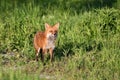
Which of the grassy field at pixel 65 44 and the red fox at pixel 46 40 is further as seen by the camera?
the red fox at pixel 46 40

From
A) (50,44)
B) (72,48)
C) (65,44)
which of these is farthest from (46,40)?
(65,44)

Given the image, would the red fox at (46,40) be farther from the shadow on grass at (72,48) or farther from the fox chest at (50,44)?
the shadow on grass at (72,48)

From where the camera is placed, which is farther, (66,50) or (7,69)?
(66,50)

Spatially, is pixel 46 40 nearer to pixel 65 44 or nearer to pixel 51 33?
pixel 51 33

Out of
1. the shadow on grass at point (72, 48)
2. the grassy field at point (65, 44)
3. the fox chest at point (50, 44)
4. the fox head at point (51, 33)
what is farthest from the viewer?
the shadow on grass at point (72, 48)

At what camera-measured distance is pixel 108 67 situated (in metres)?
10.6

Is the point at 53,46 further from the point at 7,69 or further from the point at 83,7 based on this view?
the point at 83,7

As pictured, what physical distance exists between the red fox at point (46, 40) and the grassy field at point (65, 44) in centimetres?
26

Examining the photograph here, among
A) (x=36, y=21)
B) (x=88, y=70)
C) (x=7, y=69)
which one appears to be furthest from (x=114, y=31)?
(x=7, y=69)

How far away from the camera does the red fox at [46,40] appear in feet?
35.5

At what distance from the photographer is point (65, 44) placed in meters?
12.1

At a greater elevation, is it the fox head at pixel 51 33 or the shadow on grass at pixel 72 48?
the fox head at pixel 51 33

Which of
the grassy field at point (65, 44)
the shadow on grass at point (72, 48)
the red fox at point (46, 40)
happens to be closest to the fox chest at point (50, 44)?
the red fox at point (46, 40)

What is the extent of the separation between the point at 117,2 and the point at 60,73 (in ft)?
22.4
